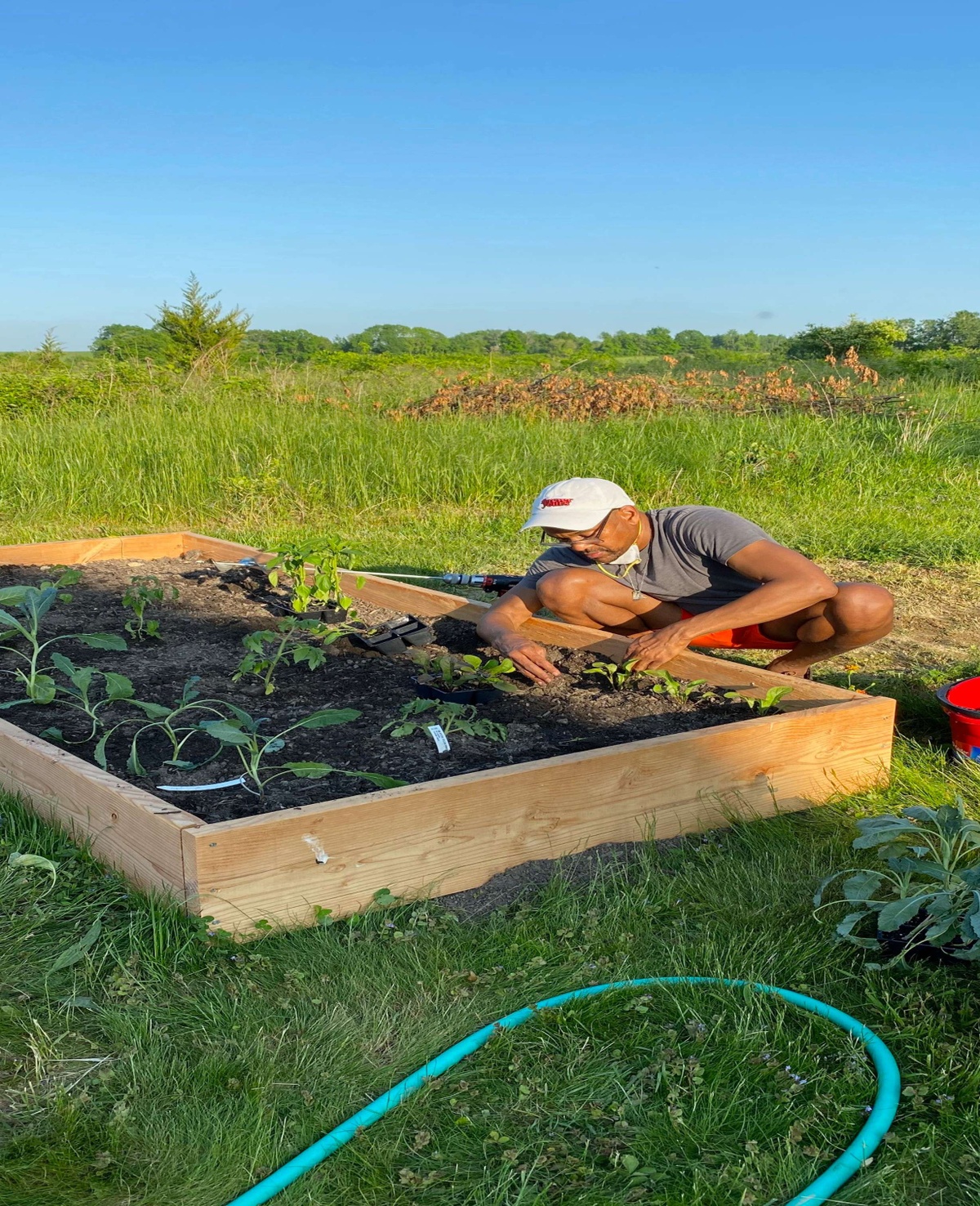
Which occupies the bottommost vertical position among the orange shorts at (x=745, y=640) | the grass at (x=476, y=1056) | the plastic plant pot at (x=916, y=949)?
the grass at (x=476, y=1056)

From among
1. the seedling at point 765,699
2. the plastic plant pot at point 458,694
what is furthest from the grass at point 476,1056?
the plastic plant pot at point 458,694

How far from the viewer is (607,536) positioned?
3.88 m

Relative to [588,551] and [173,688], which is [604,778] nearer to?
[588,551]

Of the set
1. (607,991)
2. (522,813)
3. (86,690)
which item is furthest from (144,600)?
(607,991)

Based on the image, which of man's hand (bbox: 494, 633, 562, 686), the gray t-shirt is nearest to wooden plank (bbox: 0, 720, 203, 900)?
man's hand (bbox: 494, 633, 562, 686)

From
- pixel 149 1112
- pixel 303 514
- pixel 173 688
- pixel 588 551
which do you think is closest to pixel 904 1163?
pixel 149 1112

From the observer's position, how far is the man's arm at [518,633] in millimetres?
3863

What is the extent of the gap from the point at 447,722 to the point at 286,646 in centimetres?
126

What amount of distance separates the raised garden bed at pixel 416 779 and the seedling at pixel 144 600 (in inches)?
4.2

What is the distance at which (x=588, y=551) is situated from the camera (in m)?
3.92

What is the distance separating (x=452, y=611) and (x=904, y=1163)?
3.49m

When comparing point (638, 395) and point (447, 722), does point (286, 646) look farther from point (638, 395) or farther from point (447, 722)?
point (638, 395)

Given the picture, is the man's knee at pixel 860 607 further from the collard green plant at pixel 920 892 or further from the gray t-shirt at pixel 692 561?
the collard green plant at pixel 920 892

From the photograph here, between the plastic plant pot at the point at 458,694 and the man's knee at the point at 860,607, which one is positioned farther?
the man's knee at the point at 860,607
